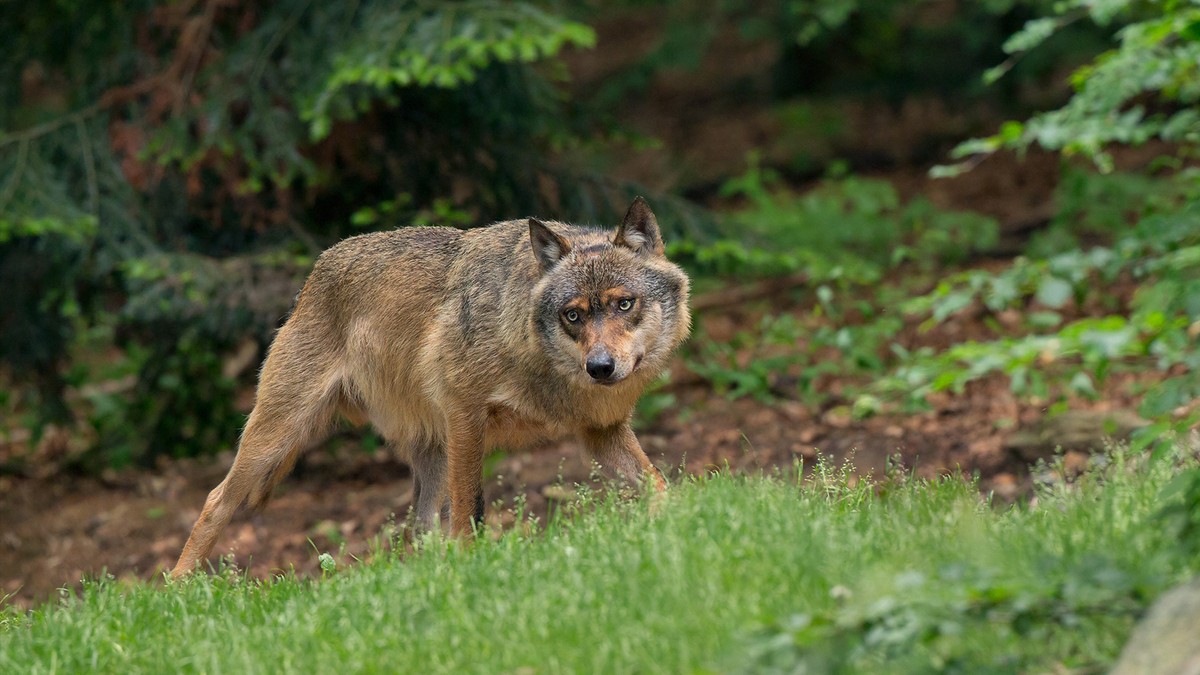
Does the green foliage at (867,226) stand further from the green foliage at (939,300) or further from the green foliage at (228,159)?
the green foliage at (228,159)

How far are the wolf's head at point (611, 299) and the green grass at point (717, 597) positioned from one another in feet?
3.24

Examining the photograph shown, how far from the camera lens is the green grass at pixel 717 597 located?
11.4 ft

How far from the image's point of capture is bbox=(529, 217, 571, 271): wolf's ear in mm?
6566

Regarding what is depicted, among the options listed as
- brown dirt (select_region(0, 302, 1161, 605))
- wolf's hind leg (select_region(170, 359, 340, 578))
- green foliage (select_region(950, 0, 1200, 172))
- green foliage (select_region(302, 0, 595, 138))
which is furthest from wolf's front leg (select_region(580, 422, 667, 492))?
green foliage (select_region(950, 0, 1200, 172))

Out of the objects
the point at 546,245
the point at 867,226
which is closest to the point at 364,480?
the point at 546,245

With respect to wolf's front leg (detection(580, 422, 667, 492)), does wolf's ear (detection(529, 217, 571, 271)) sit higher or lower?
higher

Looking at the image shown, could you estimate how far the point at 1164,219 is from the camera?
6.47 meters

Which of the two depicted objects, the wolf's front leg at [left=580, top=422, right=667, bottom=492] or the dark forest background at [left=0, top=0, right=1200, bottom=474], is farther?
the dark forest background at [left=0, top=0, right=1200, bottom=474]

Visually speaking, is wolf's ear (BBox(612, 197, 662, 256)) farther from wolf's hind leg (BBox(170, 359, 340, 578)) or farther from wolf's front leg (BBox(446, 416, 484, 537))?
wolf's hind leg (BBox(170, 359, 340, 578))

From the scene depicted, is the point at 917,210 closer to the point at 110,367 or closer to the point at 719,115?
the point at 719,115

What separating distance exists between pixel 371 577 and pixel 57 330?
601 centimetres

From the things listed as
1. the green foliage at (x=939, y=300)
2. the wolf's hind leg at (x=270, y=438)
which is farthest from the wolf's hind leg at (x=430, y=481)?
the green foliage at (x=939, y=300)

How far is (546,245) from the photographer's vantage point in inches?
260

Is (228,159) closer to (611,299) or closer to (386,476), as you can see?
(386,476)
